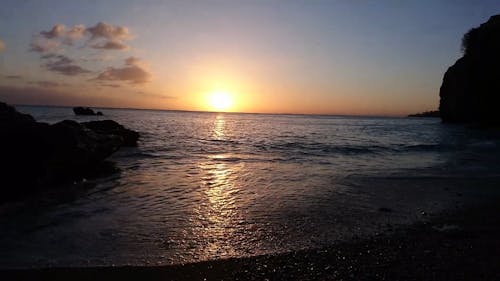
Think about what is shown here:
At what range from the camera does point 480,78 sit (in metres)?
49.3

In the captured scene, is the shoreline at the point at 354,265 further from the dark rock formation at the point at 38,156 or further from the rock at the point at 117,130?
the rock at the point at 117,130

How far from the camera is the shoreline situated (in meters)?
5.29

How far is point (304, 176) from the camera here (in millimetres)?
14477

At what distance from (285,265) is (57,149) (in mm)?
9617

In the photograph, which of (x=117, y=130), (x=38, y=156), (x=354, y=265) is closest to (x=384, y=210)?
(x=354, y=265)

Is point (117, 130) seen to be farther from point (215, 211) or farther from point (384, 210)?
point (384, 210)

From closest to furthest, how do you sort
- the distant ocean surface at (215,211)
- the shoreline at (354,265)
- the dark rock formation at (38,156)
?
1. the shoreline at (354,265)
2. the distant ocean surface at (215,211)
3. the dark rock formation at (38,156)

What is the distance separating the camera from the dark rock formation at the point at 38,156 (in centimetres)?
1084

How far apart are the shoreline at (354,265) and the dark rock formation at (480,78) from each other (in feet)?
161

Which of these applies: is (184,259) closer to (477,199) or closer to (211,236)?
(211,236)

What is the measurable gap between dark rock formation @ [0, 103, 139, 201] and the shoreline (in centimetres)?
619

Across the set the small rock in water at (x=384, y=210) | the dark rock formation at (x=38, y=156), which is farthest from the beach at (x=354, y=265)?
the dark rock formation at (x=38, y=156)

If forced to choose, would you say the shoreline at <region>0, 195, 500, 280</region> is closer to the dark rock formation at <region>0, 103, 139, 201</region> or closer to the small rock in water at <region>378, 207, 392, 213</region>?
the small rock in water at <region>378, 207, 392, 213</region>

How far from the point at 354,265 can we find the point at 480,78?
52.6 metres
